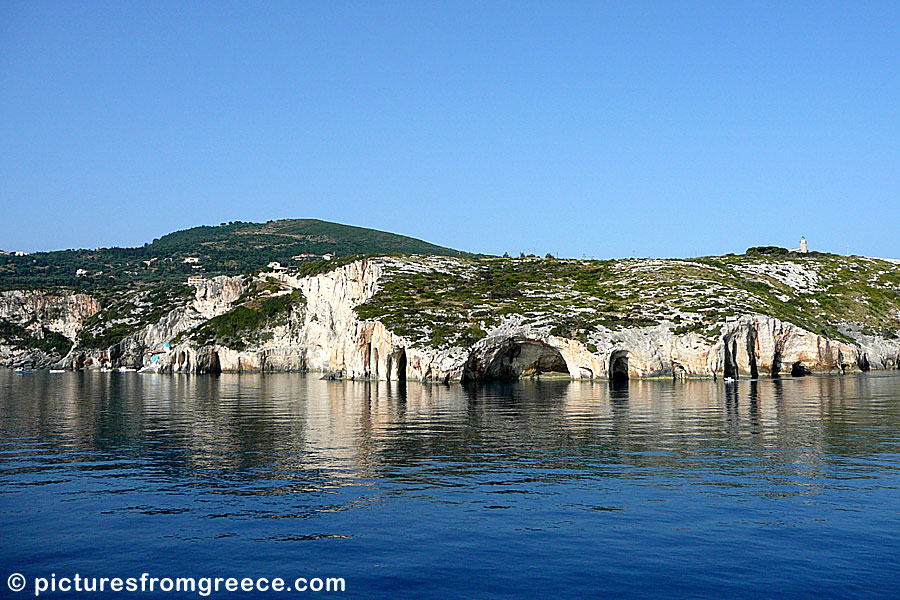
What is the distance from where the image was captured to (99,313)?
567 ft

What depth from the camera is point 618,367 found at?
79.9m

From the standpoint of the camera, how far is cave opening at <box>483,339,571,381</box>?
85375 mm

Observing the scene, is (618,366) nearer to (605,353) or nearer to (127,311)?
(605,353)

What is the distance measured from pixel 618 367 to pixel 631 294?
12636mm

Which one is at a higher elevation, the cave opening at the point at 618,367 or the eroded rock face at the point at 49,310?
the eroded rock face at the point at 49,310

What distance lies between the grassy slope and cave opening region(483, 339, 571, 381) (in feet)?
16.4

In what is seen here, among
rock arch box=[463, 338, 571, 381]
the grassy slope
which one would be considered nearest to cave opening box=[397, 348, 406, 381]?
the grassy slope

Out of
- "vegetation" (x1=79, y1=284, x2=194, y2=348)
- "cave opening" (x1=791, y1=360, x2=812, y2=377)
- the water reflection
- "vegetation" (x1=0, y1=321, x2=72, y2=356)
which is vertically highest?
"vegetation" (x1=79, y1=284, x2=194, y2=348)

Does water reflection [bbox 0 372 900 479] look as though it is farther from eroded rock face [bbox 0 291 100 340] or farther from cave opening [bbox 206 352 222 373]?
eroded rock face [bbox 0 291 100 340]

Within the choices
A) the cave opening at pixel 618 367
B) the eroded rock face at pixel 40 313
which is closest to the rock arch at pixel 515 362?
the cave opening at pixel 618 367

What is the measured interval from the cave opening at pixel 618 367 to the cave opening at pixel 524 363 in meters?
6.91

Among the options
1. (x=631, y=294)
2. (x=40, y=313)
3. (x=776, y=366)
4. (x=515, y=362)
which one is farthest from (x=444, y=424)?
(x=40, y=313)

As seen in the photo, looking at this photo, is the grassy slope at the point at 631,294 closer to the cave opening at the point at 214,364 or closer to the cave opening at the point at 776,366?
the cave opening at the point at 776,366

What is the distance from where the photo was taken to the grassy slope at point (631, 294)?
266 feet
